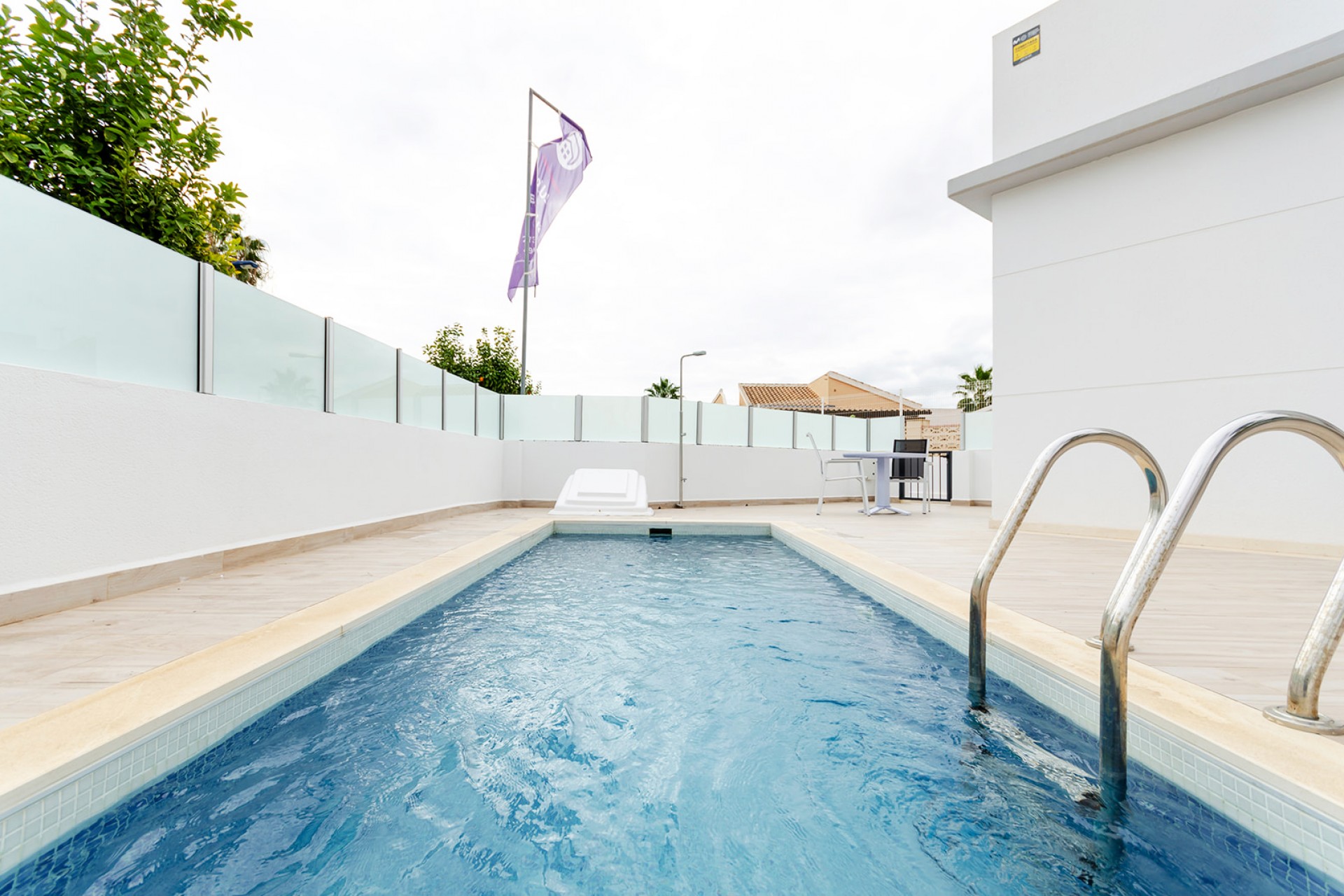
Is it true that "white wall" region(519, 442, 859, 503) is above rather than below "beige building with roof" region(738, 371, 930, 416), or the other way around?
below

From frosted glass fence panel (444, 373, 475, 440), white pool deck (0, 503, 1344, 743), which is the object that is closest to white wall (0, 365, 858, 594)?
white pool deck (0, 503, 1344, 743)

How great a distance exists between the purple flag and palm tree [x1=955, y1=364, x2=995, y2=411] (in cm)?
2563

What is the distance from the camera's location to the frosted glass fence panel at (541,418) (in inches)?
351

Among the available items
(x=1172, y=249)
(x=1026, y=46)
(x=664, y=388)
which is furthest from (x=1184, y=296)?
(x=664, y=388)

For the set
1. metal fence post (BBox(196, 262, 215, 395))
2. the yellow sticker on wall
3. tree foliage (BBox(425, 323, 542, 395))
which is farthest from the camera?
tree foliage (BBox(425, 323, 542, 395))

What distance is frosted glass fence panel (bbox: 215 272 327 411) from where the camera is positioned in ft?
11.3

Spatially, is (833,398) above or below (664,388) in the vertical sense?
below

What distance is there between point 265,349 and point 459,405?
3508 mm

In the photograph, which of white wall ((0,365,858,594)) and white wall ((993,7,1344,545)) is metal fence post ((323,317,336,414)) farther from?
white wall ((993,7,1344,545))

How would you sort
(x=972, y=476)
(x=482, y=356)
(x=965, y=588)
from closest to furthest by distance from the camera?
1. (x=965, y=588)
2. (x=972, y=476)
3. (x=482, y=356)

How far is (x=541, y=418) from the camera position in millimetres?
8938

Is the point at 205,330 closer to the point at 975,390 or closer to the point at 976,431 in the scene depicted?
the point at 976,431

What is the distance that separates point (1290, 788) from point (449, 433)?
23.0 ft

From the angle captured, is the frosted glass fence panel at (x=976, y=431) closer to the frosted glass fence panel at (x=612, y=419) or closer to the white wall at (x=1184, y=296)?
the white wall at (x=1184, y=296)
